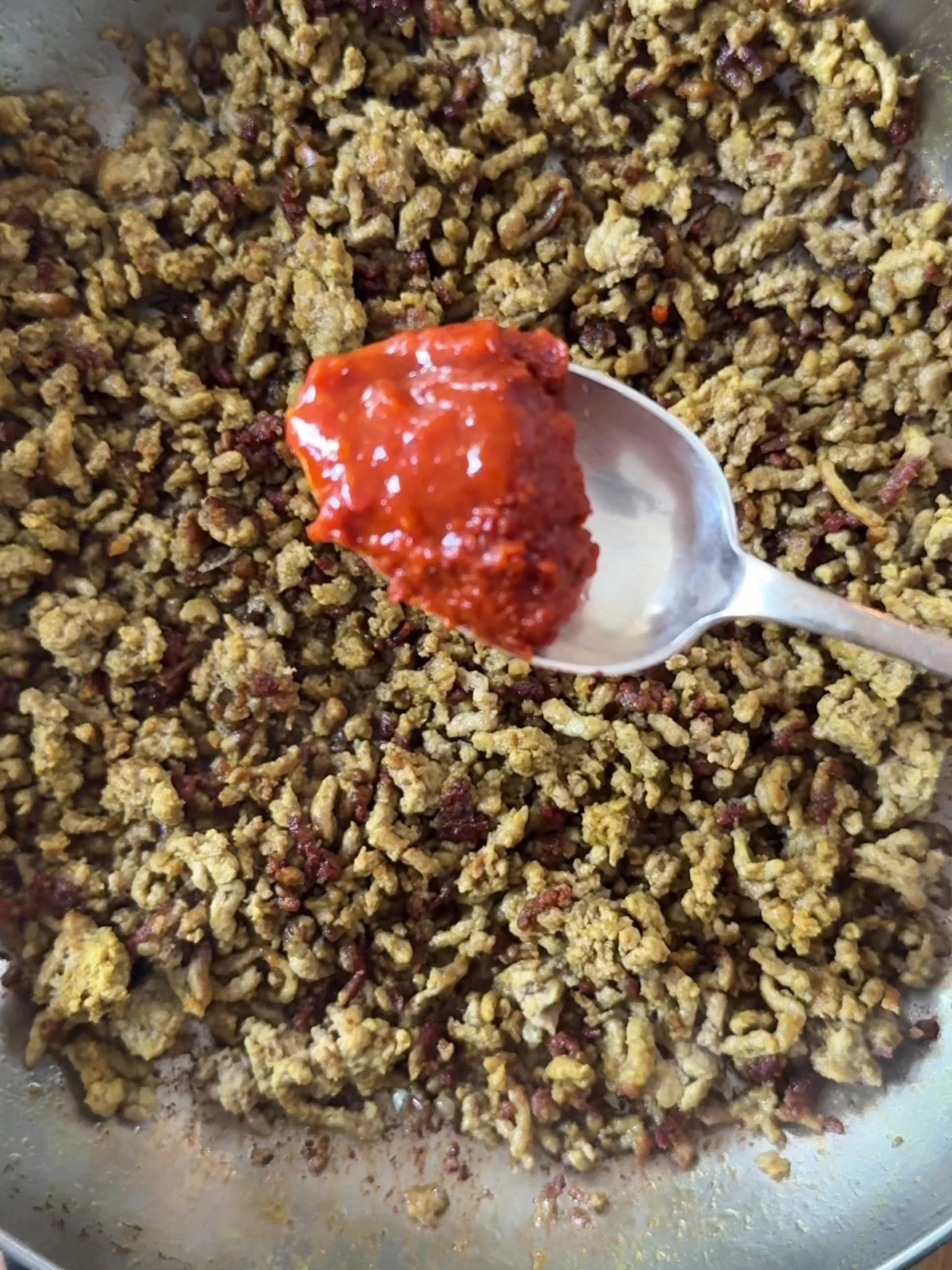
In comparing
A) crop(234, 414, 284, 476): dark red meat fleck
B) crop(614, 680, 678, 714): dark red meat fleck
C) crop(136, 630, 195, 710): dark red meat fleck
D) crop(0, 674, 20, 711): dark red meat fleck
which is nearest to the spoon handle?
crop(614, 680, 678, 714): dark red meat fleck

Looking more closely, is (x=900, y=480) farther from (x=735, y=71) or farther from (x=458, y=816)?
(x=458, y=816)

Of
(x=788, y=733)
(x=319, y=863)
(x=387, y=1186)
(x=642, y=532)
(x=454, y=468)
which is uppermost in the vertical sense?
(x=454, y=468)

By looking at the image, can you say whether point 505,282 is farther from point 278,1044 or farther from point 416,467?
point 278,1044

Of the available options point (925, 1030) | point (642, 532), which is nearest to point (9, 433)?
point (642, 532)

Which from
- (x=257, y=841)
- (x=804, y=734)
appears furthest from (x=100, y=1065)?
(x=804, y=734)

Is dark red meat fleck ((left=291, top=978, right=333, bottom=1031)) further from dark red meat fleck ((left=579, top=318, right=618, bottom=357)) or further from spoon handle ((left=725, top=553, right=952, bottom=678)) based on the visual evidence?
dark red meat fleck ((left=579, top=318, right=618, bottom=357))
